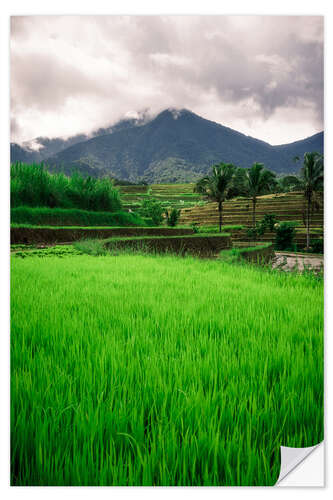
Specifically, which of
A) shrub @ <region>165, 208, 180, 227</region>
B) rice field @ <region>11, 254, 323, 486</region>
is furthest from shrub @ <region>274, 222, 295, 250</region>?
shrub @ <region>165, 208, 180, 227</region>

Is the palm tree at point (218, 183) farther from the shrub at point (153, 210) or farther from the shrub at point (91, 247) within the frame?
the shrub at point (91, 247)

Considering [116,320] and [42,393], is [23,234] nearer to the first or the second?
[116,320]

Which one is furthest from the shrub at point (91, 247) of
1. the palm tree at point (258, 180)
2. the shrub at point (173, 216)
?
the palm tree at point (258, 180)

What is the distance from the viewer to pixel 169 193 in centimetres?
393

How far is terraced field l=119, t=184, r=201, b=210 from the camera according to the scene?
3.41m

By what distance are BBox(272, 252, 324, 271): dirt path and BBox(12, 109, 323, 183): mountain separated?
27.3 inches

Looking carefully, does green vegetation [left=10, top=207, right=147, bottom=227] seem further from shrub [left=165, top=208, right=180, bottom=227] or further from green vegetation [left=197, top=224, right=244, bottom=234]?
green vegetation [left=197, top=224, right=244, bottom=234]

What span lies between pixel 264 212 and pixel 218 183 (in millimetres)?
571

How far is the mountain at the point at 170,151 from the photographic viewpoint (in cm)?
246

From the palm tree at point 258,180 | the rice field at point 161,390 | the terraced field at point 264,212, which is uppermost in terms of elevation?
the palm tree at point 258,180

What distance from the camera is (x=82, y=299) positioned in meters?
2.18

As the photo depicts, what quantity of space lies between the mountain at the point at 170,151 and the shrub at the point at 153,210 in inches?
35.4

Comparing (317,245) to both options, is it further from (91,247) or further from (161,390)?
(91,247)

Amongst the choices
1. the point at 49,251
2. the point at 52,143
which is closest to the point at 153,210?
the point at 49,251
